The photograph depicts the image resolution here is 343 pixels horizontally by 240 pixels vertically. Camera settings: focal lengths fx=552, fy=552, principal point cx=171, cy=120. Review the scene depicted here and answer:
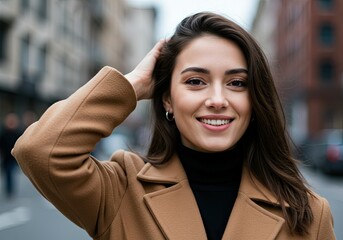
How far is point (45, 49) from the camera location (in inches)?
1287

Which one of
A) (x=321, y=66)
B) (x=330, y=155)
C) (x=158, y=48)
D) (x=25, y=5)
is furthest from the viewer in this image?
(x=321, y=66)

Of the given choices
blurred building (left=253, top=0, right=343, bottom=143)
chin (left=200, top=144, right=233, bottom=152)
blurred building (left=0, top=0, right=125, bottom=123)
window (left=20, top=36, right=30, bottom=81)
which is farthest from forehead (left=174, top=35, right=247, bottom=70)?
blurred building (left=253, top=0, right=343, bottom=143)

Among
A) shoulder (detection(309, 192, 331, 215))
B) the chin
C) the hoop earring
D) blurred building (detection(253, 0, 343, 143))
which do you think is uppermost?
the hoop earring

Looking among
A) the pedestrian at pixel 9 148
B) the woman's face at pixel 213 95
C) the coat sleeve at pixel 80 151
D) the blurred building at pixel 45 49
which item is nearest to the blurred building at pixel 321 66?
the blurred building at pixel 45 49

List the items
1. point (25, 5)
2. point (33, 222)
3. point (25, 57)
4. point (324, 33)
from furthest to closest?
point (324, 33), point (25, 57), point (25, 5), point (33, 222)

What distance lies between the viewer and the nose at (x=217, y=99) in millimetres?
2117

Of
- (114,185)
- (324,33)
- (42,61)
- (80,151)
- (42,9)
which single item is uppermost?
(80,151)

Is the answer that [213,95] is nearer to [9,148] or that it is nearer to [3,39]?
[9,148]

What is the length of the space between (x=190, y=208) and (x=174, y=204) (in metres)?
0.07

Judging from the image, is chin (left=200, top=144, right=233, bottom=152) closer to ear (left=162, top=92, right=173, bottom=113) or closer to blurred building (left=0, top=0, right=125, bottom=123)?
ear (left=162, top=92, right=173, bottom=113)

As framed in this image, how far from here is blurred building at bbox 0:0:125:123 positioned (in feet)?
84.0

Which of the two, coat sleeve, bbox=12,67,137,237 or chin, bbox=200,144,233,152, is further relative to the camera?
chin, bbox=200,144,233,152

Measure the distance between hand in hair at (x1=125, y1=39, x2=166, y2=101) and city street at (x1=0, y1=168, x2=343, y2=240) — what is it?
4952 mm

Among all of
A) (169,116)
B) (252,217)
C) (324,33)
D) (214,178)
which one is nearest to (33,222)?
(169,116)
